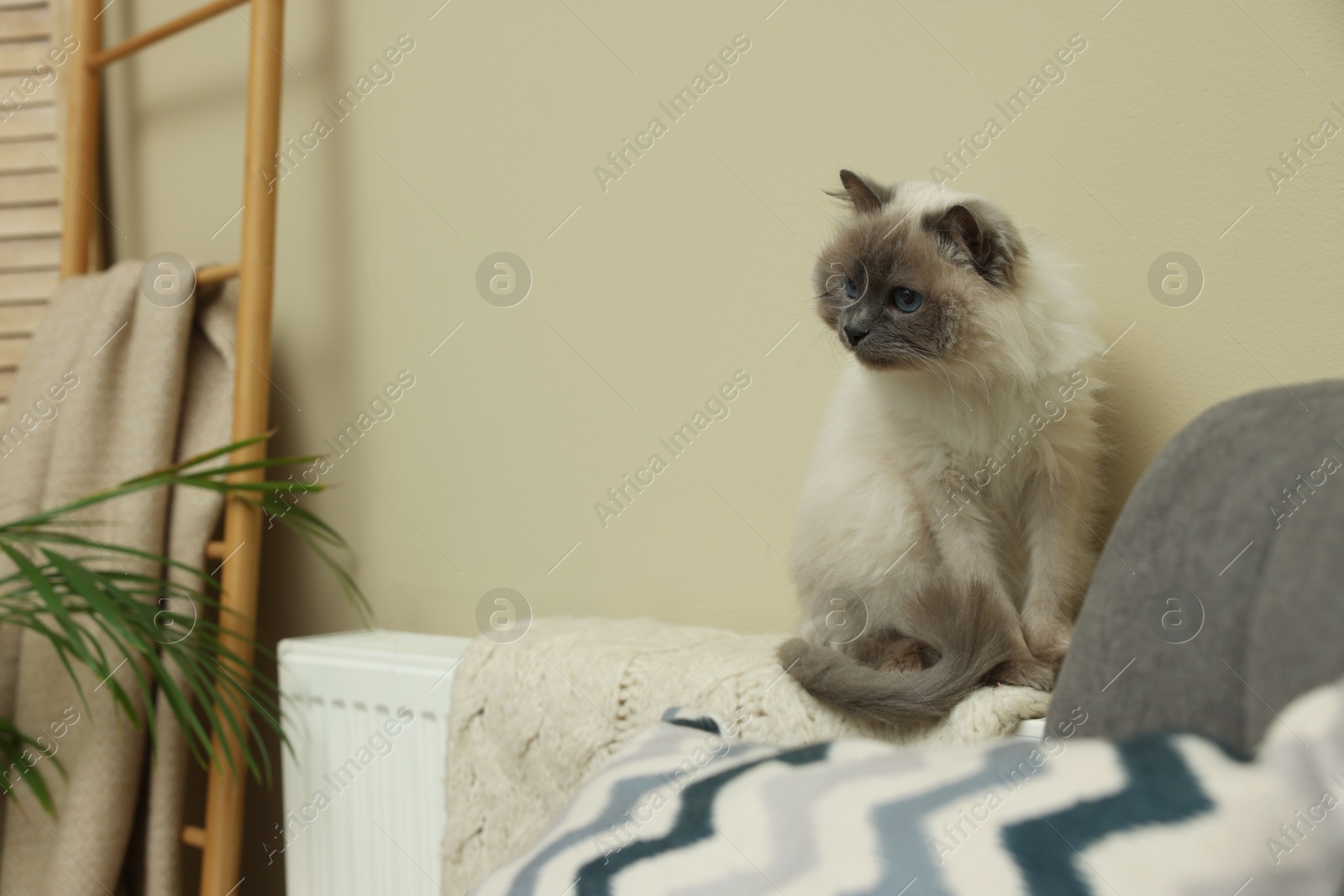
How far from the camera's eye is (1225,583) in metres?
0.57

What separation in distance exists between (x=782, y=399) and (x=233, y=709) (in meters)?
0.94

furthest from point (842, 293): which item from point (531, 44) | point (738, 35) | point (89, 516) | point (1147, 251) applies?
point (89, 516)

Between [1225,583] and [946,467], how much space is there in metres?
0.31

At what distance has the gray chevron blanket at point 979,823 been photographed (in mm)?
434

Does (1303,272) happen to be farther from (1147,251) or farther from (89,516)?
(89,516)

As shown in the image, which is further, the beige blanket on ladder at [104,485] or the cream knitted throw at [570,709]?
the beige blanket on ladder at [104,485]

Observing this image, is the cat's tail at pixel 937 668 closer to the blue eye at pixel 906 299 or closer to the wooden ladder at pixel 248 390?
the blue eye at pixel 906 299

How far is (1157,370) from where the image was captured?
901mm
